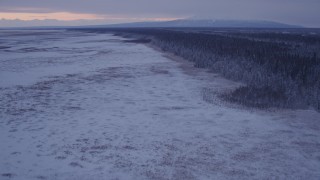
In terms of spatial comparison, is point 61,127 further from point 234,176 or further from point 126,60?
point 126,60

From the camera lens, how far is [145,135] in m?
7.79

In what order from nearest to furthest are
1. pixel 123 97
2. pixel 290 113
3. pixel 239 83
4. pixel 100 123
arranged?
pixel 100 123
pixel 290 113
pixel 123 97
pixel 239 83

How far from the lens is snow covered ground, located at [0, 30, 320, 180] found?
6.02 metres

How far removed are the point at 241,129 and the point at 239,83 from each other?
6.05 m

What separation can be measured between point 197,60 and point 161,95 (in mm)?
9066

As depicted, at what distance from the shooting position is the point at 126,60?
22.0 metres

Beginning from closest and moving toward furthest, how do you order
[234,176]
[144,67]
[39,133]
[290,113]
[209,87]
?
[234,176] → [39,133] → [290,113] → [209,87] → [144,67]

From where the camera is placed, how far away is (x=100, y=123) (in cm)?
867

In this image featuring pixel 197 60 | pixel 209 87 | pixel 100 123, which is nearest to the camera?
pixel 100 123

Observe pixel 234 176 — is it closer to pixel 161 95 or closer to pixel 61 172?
pixel 61 172

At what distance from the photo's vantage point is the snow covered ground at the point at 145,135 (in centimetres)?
602

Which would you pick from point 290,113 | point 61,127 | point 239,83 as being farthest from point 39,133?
point 239,83

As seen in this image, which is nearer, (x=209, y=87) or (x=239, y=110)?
(x=239, y=110)

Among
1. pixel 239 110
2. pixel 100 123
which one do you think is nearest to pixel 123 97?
pixel 100 123
